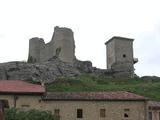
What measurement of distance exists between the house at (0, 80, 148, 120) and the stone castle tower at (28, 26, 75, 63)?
104ft

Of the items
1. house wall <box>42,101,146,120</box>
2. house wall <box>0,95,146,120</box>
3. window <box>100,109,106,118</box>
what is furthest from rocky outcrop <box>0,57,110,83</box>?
window <box>100,109,106,118</box>

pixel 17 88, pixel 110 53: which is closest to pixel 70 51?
pixel 110 53

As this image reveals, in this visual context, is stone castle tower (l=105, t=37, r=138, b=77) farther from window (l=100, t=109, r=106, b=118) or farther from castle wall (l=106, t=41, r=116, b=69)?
window (l=100, t=109, r=106, b=118)

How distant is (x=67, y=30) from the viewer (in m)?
79.1

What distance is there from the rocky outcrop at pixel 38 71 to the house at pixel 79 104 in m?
17.1

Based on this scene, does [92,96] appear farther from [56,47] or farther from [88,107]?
[56,47]

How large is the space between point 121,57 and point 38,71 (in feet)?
72.1

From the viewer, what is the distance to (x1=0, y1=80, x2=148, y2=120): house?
148 feet

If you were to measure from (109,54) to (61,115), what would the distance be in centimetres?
4229

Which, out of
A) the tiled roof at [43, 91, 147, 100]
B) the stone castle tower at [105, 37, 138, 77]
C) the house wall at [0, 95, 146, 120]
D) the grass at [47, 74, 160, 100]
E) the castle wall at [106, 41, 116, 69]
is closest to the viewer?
the house wall at [0, 95, 146, 120]

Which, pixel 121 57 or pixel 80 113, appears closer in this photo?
pixel 80 113

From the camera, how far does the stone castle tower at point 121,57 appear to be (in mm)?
82125

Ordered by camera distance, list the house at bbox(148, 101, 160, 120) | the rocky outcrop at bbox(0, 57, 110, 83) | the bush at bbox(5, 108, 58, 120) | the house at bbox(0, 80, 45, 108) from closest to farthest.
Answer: the bush at bbox(5, 108, 58, 120) < the house at bbox(0, 80, 45, 108) < the house at bbox(148, 101, 160, 120) < the rocky outcrop at bbox(0, 57, 110, 83)

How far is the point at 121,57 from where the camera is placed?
271 feet
